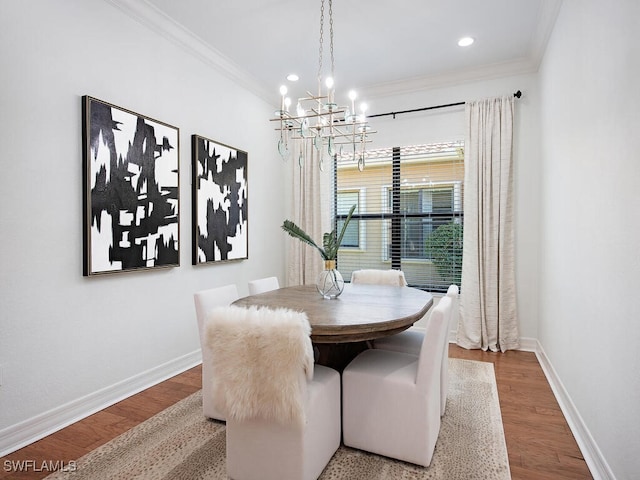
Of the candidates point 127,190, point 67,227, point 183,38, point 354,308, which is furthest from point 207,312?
point 183,38

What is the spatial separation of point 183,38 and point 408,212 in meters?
2.87

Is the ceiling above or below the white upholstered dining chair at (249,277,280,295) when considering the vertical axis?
above

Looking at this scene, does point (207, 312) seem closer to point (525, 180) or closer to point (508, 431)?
point (508, 431)

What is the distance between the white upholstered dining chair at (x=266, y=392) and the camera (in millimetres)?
1516

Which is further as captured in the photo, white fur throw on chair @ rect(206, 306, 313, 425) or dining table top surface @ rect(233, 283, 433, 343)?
dining table top surface @ rect(233, 283, 433, 343)

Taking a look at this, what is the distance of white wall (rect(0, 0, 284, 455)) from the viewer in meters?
2.07

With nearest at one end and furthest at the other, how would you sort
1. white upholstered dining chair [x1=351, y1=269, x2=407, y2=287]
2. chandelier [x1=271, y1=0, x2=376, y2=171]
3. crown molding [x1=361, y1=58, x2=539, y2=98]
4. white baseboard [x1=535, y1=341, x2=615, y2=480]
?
1. white baseboard [x1=535, y1=341, x2=615, y2=480]
2. chandelier [x1=271, y1=0, x2=376, y2=171]
3. white upholstered dining chair [x1=351, y1=269, x2=407, y2=287]
4. crown molding [x1=361, y1=58, x2=539, y2=98]

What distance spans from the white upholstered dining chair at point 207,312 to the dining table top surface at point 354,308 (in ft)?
0.42

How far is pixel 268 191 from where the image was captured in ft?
15.0

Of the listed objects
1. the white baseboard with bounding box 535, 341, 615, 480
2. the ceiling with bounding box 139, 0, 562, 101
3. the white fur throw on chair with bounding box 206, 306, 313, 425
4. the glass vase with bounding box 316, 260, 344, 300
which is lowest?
the white baseboard with bounding box 535, 341, 615, 480

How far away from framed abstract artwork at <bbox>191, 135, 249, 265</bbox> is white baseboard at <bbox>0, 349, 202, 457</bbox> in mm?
950

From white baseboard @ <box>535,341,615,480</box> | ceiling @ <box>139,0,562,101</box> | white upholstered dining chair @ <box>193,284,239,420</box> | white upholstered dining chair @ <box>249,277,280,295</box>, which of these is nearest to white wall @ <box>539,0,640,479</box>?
white baseboard @ <box>535,341,615,480</box>

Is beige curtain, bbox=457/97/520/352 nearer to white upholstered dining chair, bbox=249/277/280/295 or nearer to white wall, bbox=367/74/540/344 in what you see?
white wall, bbox=367/74/540/344

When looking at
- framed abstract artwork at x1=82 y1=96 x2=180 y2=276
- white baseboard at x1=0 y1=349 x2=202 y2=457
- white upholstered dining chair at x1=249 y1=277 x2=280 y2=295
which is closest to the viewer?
→ white baseboard at x1=0 y1=349 x2=202 y2=457
